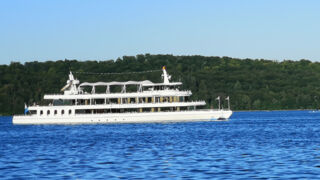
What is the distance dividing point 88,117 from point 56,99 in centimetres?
734

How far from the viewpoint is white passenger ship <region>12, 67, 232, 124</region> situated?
117938 millimetres

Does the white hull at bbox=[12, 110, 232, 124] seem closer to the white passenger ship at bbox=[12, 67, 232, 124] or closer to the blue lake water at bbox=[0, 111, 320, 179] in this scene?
the white passenger ship at bbox=[12, 67, 232, 124]

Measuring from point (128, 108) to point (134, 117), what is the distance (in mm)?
2922

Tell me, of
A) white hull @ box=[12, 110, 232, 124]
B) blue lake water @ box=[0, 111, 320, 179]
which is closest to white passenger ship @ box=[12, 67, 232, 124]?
white hull @ box=[12, 110, 232, 124]

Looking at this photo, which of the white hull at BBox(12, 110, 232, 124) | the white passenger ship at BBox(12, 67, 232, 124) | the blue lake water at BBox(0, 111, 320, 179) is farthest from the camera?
the white passenger ship at BBox(12, 67, 232, 124)

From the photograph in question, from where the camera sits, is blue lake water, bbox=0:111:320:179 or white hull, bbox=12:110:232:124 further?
white hull, bbox=12:110:232:124

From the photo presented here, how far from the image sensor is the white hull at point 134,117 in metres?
117

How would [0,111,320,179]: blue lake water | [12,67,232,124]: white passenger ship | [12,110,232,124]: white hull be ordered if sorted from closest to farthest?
[0,111,320,179]: blue lake water
[12,110,232,124]: white hull
[12,67,232,124]: white passenger ship

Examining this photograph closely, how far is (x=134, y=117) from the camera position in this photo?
121 m

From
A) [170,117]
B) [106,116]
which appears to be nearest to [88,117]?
[106,116]

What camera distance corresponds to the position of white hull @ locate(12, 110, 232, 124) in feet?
385

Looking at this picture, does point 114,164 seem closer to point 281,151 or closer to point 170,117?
point 281,151

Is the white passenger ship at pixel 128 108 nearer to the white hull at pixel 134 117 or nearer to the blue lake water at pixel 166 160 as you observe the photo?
the white hull at pixel 134 117

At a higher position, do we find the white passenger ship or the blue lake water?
the white passenger ship
